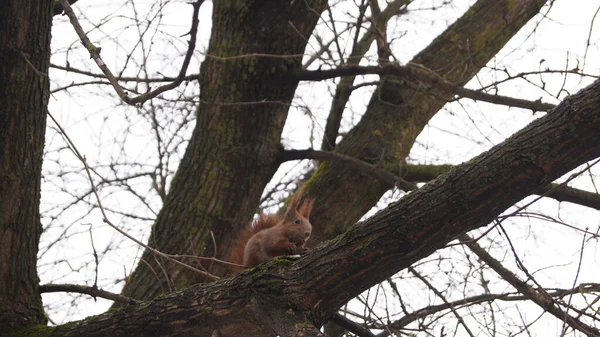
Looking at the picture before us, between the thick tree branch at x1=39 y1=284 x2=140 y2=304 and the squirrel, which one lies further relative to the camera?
the squirrel

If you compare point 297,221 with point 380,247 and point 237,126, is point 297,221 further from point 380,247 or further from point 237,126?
point 380,247

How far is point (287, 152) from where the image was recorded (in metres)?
3.88

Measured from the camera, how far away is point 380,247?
2.09m

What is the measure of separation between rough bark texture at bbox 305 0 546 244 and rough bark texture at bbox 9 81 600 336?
1454mm

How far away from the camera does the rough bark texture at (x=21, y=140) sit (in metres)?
2.74

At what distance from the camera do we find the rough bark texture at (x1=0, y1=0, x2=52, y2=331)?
2738mm

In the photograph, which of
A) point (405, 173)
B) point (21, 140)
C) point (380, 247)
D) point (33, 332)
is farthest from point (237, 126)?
point (380, 247)

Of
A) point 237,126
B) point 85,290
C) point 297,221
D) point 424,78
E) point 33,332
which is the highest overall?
point 424,78

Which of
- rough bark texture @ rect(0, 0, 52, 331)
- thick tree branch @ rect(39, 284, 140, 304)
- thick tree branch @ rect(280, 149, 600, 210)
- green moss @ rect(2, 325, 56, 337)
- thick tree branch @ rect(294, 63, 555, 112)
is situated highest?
thick tree branch @ rect(294, 63, 555, 112)

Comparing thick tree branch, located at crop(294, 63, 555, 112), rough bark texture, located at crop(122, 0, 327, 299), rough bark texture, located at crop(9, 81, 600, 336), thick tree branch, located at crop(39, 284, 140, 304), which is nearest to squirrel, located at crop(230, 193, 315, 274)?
rough bark texture, located at crop(122, 0, 327, 299)

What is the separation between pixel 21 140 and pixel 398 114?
2.18 meters

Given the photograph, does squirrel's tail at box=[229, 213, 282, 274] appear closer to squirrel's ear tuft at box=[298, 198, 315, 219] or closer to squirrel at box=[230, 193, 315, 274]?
squirrel at box=[230, 193, 315, 274]

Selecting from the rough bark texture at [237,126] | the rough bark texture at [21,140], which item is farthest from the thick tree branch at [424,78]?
Result: the rough bark texture at [21,140]

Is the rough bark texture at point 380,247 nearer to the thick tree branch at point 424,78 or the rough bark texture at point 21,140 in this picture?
the rough bark texture at point 21,140
